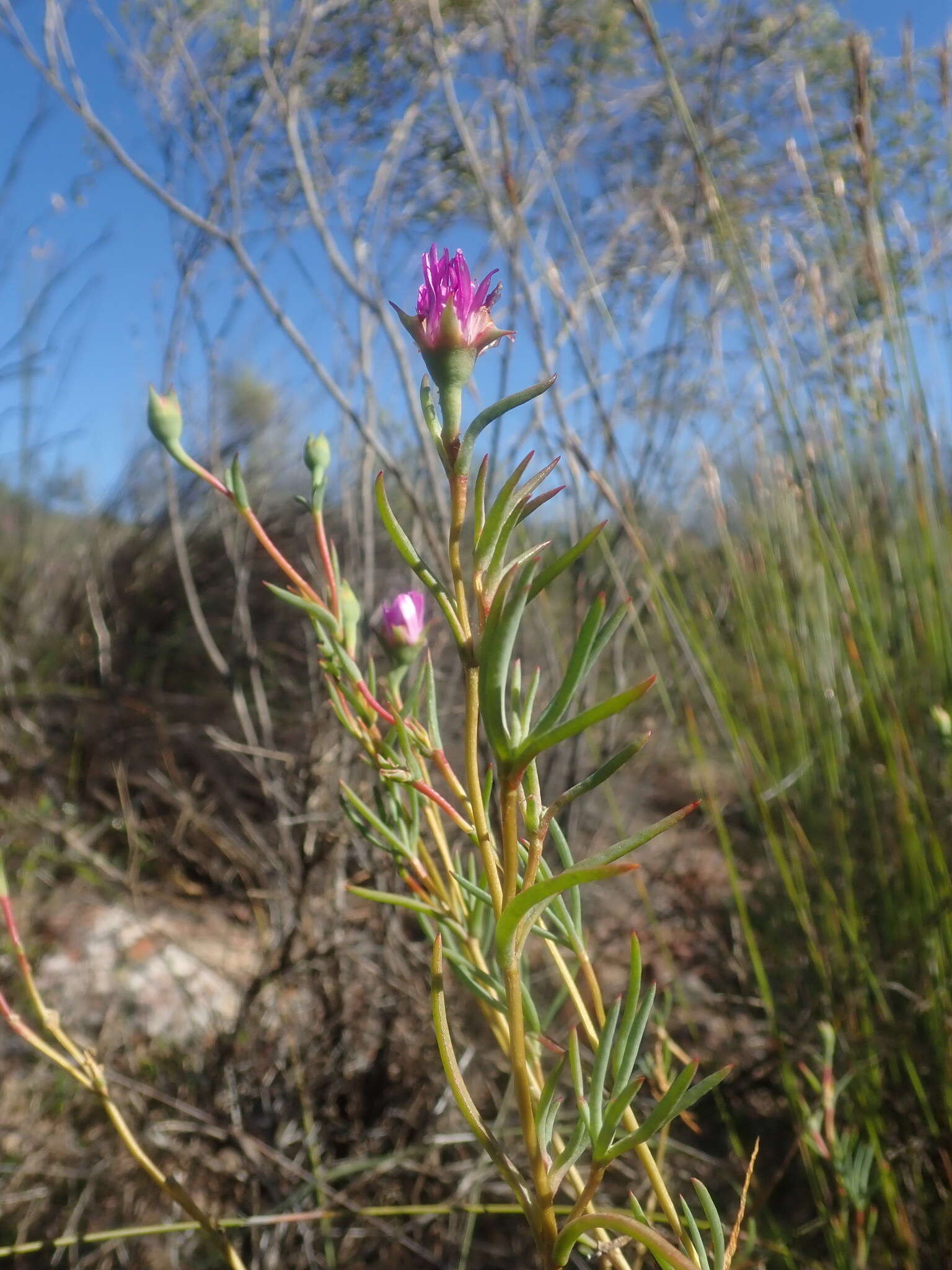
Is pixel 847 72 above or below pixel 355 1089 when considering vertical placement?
above

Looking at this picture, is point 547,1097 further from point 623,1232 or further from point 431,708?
point 431,708

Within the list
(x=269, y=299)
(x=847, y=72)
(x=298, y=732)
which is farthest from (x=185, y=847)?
(x=847, y=72)

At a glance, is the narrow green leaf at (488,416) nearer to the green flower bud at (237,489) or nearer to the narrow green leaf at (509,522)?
the narrow green leaf at (509,522)

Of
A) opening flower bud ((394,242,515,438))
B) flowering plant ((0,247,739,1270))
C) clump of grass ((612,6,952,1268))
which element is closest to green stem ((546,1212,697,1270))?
flowering plant ((0,247,739,1270))

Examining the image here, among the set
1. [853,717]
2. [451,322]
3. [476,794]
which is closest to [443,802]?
[476,794]

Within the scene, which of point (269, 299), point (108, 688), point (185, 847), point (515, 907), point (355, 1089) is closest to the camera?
point (515, 907)

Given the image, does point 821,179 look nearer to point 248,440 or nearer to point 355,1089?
point 248,440
